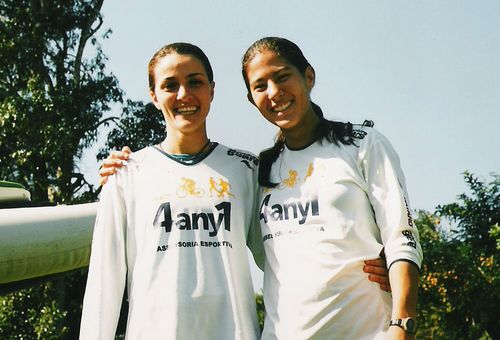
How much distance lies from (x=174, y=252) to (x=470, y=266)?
5517 mm

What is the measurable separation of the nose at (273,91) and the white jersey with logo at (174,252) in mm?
365

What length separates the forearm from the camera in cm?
201

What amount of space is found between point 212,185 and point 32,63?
1168cm

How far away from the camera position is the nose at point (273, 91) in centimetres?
243

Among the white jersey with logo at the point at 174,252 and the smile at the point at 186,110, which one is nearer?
the white jersey with logo at the point at 174,252

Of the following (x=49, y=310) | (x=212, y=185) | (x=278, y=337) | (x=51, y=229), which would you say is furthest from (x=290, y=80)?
(x=49, y=310)

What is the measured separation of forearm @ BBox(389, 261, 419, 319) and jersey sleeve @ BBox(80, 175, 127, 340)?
104cm

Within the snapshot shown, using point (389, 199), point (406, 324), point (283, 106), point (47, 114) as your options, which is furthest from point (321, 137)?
point (47, 114)

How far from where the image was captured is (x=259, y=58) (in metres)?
2.47

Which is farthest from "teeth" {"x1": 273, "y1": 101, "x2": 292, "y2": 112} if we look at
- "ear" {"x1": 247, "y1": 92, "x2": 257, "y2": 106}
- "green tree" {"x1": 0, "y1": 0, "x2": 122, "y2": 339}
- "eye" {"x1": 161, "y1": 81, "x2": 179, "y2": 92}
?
"green tree" {"x1": 0, "y1": 0, "x2": 122, "y2": 339}

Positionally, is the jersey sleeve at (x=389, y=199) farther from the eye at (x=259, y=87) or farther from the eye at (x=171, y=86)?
the eye at (x=171, y=86)

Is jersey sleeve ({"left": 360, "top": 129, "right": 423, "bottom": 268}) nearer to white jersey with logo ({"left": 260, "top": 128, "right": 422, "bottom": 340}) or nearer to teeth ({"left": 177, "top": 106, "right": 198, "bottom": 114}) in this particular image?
white jersey with logo ({"left": 260, "top": 128, "right": 422, "bottom": 340})

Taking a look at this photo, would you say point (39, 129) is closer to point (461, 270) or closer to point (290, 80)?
point (461, 270)

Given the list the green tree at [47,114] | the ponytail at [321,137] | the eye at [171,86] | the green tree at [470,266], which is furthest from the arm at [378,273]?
the green tree at [47,114]
